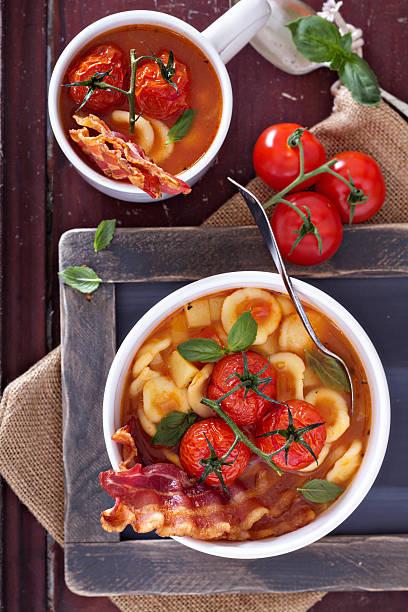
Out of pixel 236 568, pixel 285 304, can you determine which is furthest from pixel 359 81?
pixel 236 568

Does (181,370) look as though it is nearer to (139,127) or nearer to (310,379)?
(310,379)

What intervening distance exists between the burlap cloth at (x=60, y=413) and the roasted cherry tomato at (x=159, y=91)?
0.89ft

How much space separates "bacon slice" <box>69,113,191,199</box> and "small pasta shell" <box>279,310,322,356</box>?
355 mm

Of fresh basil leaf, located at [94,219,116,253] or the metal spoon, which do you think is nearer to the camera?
the metal spoon

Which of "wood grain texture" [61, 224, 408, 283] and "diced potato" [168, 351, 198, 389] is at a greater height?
"wood grain texture" [61, 224, 408, 283]

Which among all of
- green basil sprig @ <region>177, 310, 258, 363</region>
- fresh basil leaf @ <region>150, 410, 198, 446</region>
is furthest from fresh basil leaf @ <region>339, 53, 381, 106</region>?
fresh basil leaf @ <region>150, 410, 198, 446</region>

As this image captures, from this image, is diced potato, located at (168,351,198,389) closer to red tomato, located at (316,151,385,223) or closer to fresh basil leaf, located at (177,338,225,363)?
fresh basil leaf, located at (177,338,225,363)

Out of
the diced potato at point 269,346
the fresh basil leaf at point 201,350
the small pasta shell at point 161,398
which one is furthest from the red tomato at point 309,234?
the small pasta shell at point 161,398

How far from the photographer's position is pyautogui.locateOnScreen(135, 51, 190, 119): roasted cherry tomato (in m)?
1.46

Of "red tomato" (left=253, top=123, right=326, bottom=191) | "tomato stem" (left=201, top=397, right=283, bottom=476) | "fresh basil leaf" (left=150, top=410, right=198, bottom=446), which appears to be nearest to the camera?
"tomato stem" (left=201, top=397, right=283, bottom=476)

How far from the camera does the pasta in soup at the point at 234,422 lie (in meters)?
1.40

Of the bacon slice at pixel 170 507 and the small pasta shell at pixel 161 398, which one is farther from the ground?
the small pasta shell at pixel 161 398

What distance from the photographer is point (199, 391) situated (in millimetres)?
1466

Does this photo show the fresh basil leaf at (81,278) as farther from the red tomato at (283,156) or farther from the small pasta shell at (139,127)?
the red tomato at (283,156)
